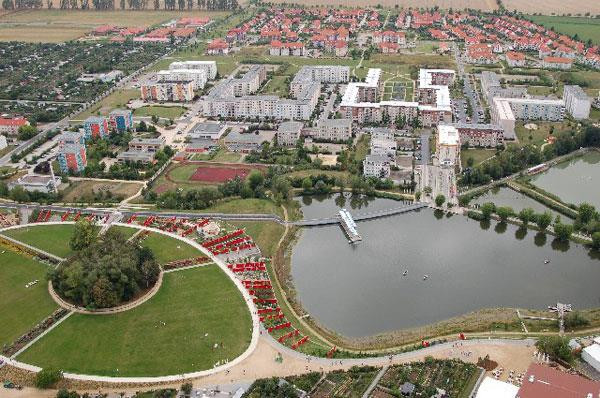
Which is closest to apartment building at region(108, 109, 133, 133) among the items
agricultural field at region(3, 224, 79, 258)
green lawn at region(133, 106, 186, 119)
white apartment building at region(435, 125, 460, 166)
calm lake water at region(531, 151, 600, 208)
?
green lawn at region(133, 106, 186, 119)

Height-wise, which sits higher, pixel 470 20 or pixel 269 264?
pixel 470 20

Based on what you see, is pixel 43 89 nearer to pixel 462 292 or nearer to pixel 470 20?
pixel 462 292

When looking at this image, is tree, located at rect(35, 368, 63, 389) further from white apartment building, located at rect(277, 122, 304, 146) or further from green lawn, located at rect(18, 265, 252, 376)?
white apartment building, located at rect(277, 122, 304, 146)

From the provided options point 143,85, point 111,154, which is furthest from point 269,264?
point 143,85

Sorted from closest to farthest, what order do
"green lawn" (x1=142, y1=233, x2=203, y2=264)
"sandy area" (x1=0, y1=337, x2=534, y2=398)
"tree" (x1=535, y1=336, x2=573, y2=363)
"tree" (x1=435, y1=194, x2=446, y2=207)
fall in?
"sandy area" (x1=0, y1=337, x2=534, y2=398) < "tree" (x1=535, y1=336, x2=573, y2=363) < "green lawn" (x1=142, y1=233, x2=203, y2=264) < "tree" (x1=435, y1=194, x2=446, y2=207)

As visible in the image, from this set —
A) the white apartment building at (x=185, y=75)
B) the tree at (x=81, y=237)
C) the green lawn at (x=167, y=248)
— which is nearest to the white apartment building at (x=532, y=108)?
the white apartment building at (x=185, y=75)

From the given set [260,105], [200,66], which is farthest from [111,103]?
[260,105]
